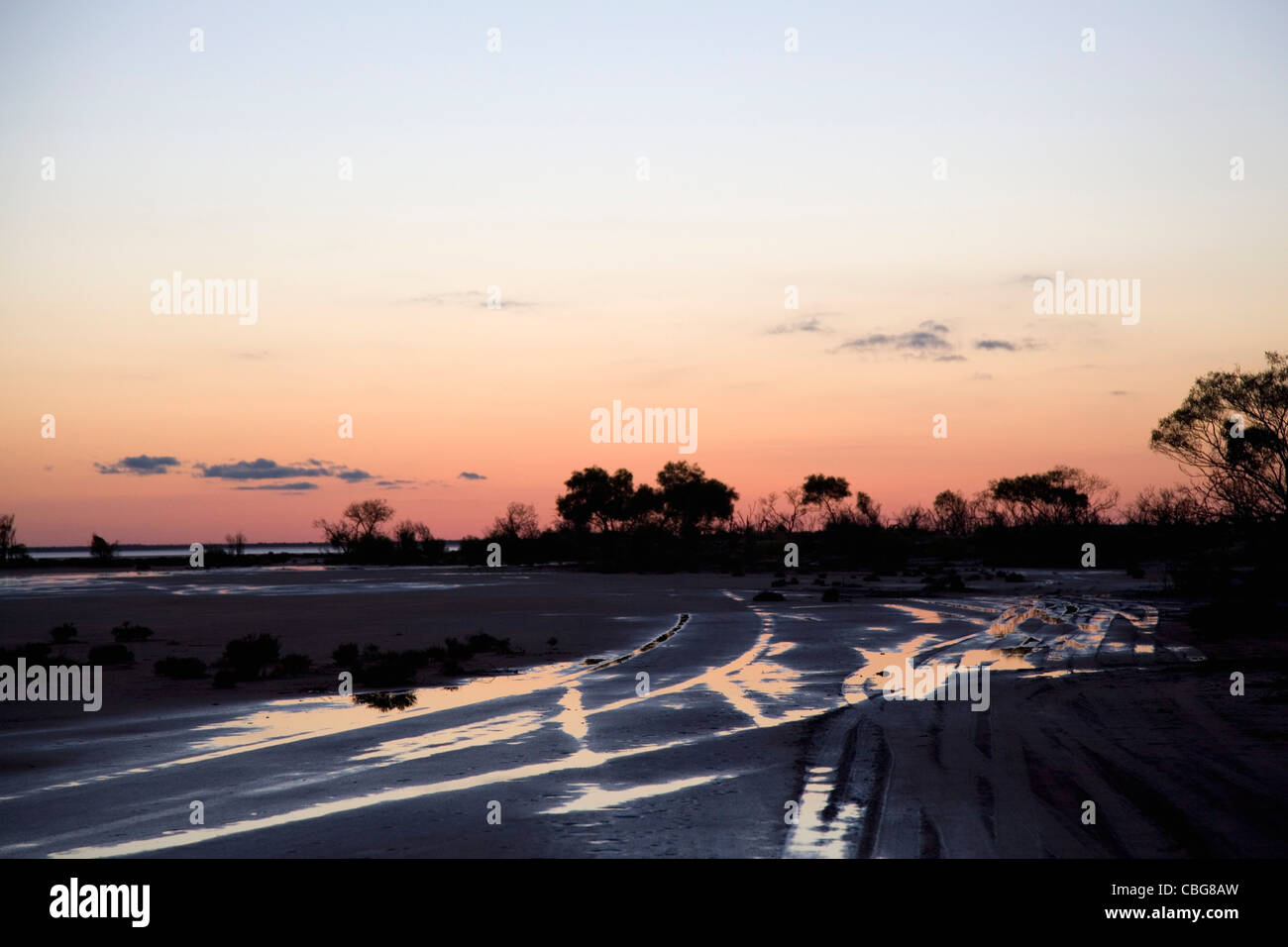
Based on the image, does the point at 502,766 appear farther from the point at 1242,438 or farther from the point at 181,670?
the point at 1242,438

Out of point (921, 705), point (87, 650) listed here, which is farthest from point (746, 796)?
point (87, 650)

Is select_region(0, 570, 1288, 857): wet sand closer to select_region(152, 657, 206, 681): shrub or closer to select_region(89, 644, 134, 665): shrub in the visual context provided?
select_region(152, 657, 206, 681): shrub

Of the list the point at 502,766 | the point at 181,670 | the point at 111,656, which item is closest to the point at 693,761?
the point at 502,766

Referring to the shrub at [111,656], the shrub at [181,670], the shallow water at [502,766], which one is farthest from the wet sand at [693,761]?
the shrub at [111,656]

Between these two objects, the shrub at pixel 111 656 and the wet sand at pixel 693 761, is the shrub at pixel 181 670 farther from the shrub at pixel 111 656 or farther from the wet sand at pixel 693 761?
the shrub at pixel 111 656

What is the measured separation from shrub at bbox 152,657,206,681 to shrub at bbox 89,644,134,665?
5.88ft

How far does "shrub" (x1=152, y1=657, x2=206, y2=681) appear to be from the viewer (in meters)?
18.6

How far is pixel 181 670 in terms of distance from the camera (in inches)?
734

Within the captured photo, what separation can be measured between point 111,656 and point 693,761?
1510 cm

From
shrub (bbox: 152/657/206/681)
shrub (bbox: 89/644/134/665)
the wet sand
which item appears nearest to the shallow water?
the wet sand

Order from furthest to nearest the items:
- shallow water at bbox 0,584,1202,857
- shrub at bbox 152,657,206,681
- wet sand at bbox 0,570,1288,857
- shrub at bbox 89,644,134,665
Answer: shrub at bbox 89,644,134,665
shrub at bbox 152,657,206,681
shallow water at bbox 0,584,1202,857
wet sand at bbox 0,570,1288,857

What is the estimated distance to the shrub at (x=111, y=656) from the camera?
2031 cm

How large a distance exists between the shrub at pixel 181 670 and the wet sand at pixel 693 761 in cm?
32

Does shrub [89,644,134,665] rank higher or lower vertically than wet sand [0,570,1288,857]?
lower
